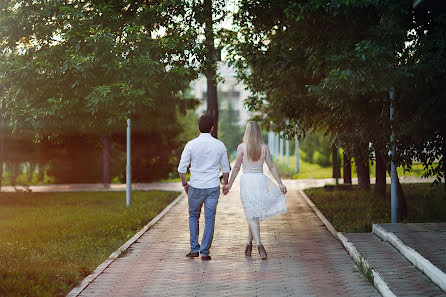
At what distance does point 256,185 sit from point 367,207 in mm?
8584

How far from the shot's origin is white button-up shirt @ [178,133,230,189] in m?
9.63

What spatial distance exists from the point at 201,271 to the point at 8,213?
1095 cm

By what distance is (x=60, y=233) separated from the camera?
1364cm

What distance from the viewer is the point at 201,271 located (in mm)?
9000

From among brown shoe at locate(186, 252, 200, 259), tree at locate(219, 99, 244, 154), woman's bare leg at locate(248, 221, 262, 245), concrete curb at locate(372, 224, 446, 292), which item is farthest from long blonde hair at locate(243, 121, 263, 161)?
tree at locate(219, 99, 244, 154)

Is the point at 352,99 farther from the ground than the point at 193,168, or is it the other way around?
the point at 352,99

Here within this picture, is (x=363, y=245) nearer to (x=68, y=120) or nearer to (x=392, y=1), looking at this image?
(x=392, y=1)

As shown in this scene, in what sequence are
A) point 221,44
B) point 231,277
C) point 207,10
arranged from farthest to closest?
point 221,44 < point 207,10 < point 231,277

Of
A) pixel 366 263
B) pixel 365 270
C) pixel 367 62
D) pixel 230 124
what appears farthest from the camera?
pixel 230 124

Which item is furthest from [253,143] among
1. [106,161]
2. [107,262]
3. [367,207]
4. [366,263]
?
[106,161]

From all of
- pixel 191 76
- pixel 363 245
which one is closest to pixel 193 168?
pixel 363 245

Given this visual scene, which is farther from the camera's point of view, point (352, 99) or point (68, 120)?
point (68, 120)

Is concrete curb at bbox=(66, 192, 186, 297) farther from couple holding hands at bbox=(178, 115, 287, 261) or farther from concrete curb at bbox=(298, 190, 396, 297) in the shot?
concrete curb at bbox=(298, 190, 396, 297)

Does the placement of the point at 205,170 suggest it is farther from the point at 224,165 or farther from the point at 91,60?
the point at 91,60
